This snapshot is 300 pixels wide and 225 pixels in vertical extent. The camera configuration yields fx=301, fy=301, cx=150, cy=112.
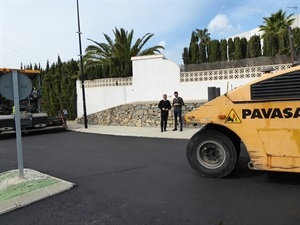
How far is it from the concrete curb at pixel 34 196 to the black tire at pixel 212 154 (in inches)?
90.2

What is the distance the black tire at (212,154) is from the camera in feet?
17.3

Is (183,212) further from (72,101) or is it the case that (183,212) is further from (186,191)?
(72,101)

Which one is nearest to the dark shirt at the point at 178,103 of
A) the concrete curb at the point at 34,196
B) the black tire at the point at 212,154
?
the black tire at the point at 212,154

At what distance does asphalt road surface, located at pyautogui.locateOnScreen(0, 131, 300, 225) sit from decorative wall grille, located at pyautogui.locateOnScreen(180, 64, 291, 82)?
7436mm

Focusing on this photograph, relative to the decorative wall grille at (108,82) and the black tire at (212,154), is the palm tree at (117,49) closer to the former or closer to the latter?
the decorative wall grille at (108,82)

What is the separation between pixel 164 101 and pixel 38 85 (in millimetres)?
6605

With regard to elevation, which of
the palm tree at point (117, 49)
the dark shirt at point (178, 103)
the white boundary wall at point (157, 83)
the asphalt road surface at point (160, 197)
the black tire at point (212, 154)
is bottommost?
the asphalt road surface at point (160, 197)

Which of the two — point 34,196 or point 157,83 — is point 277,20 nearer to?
point 157,83

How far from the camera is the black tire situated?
5.27 m

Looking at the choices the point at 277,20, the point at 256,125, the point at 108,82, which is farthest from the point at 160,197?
the point at 277,20

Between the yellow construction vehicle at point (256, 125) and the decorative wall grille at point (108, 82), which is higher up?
the decorative wall grille at point (108, 82)

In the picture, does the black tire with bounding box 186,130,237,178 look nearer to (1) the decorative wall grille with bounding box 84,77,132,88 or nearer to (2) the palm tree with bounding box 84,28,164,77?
(1) the decorative wall grille with bounding box 84,77,132,88

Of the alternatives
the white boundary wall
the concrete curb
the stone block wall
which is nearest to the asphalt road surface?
the concrete curb

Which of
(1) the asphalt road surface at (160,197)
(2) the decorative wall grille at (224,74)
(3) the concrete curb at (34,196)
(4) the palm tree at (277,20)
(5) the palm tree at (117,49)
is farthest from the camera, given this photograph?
(4) the palm tree at (277,20)
